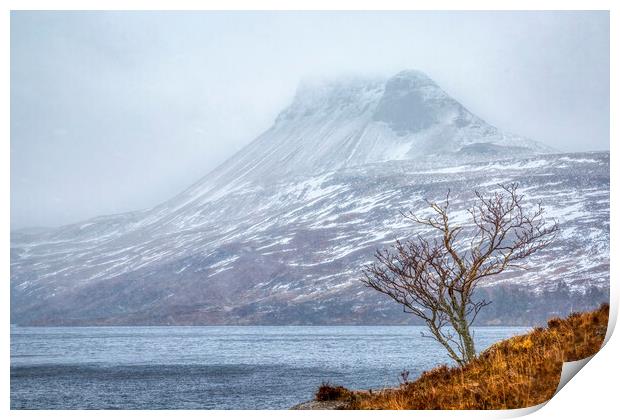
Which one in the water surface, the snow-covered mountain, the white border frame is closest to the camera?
the white border frame

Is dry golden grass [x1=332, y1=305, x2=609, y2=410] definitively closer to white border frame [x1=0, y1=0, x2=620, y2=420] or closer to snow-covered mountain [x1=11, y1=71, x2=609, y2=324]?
white border frame [x1=0, y1=0, x2=620, y2=420]

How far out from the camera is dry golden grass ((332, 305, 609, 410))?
9.56 m

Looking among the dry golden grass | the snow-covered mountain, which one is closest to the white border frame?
the dry golden grass

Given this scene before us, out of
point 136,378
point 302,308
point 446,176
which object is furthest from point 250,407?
point 446,176

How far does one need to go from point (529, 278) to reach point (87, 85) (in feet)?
169

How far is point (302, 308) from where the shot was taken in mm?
97812

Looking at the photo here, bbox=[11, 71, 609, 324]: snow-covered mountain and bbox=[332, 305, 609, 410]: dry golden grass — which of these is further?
bbox=[11, 71, 609, 324]: snow-covered mountain

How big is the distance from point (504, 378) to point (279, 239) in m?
98.5

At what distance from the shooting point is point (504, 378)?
377 inches

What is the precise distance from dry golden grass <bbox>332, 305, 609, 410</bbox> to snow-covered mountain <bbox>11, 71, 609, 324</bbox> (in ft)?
211

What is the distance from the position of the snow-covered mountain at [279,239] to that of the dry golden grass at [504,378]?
64333 mm
